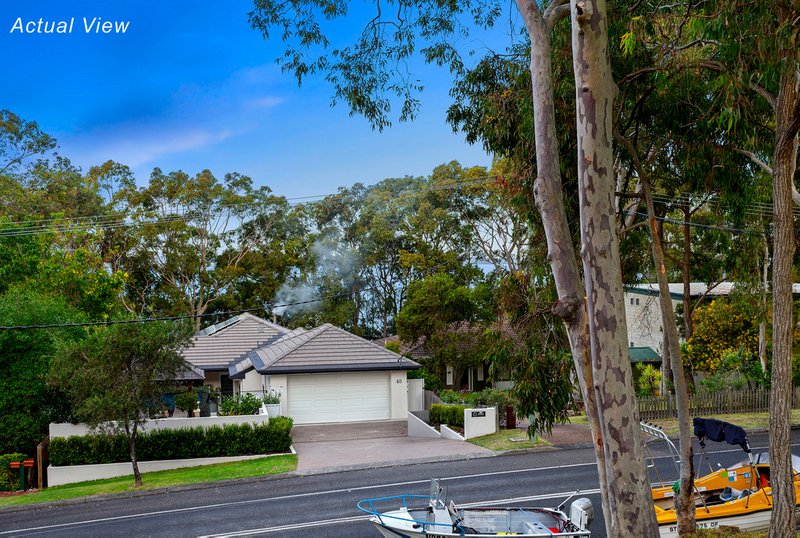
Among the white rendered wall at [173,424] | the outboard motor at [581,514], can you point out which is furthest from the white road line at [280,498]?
the outboard motor at [581,514]

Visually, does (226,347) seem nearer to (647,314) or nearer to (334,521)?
(647,314)

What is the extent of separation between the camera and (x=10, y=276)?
107ft

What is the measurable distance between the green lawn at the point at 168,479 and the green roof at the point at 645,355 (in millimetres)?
25176

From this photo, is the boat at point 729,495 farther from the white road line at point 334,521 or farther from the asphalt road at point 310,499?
the white road line at point 334,521

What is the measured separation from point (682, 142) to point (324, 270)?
43.1 meters

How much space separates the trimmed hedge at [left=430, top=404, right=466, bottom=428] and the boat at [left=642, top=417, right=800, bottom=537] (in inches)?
545

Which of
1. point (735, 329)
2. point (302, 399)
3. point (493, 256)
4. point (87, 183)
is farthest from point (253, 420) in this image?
point (87, 183)

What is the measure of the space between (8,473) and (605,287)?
2203 centimetres

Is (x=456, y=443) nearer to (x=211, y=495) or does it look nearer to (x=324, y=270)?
(x=211, y=495)

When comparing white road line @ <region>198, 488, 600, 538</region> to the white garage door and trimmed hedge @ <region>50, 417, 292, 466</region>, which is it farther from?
the white garage door

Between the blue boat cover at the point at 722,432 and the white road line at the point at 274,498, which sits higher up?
the blue boat cover at the point at 722,432

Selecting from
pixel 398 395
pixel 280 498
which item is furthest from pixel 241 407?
pixel 280 498

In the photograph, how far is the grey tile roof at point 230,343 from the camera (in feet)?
125

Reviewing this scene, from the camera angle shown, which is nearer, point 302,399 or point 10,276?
point 302,399
